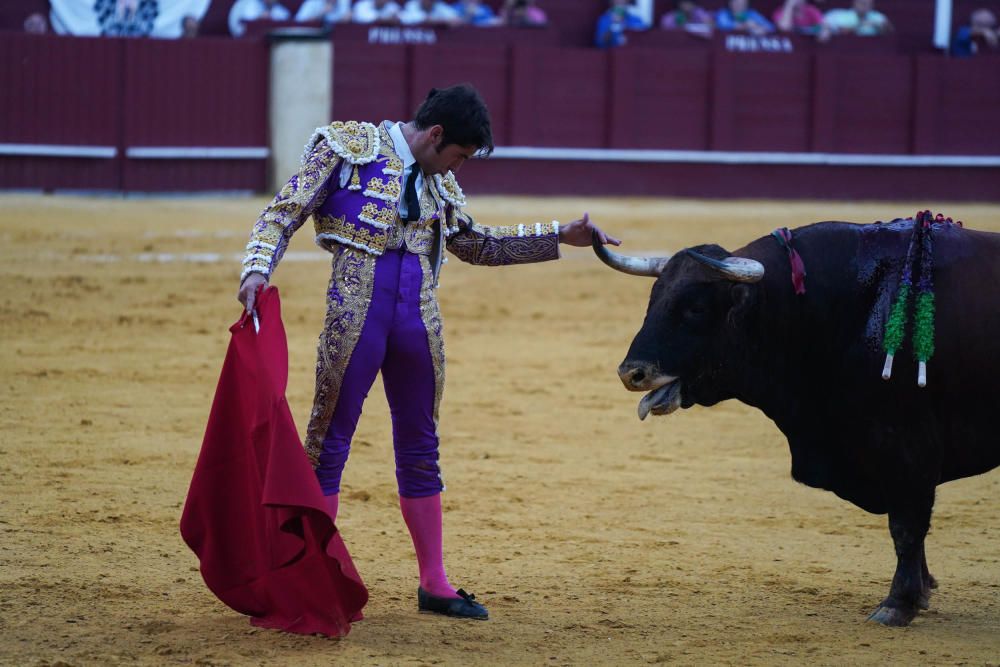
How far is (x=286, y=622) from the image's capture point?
10.7 ft

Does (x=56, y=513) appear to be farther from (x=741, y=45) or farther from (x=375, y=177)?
(x=741, y=45)

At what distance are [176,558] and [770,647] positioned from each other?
1663 millimetres

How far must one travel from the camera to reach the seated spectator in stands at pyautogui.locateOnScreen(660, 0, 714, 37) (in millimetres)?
13680

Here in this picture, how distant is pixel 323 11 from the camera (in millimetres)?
13172

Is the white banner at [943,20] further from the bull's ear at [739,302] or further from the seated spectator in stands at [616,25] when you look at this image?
the bull's ear at [739,302]

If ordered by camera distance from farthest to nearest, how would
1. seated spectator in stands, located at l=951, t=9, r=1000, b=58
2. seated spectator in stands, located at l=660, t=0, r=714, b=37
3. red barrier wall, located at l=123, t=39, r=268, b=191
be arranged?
seated spectator in stands, located at l=951, t=9, r=1000, b=58
seated spectator in stands, located at l=660, t=0, r=714, b=37
red barrier wall, located at l=123, t=39, r=268, b=191

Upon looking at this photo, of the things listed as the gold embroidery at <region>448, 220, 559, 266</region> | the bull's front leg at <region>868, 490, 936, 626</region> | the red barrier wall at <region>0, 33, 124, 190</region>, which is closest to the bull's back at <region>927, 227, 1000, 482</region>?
the bull's front leg at <region>868, 490, 936, 626</region>

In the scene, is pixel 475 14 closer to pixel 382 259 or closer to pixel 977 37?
pixel 977 37

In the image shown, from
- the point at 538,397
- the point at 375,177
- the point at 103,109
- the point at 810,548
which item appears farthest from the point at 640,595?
the point at 103,109

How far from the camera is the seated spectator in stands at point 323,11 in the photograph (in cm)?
1305

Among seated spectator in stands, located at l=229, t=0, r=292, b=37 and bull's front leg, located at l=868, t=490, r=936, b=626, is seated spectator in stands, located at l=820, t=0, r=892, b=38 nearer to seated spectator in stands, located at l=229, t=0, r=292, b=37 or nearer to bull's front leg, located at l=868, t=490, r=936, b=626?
seated spectator in stands, located at l=229, t=0, r=292, b=37

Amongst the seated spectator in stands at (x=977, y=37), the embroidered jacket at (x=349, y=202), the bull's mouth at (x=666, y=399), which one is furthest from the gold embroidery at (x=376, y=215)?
the seated spectator in stands at (x=977, y=37)

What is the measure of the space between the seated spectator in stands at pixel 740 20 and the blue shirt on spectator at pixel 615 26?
0.78 metres

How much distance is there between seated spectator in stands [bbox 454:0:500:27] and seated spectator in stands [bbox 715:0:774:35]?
2.30 m
